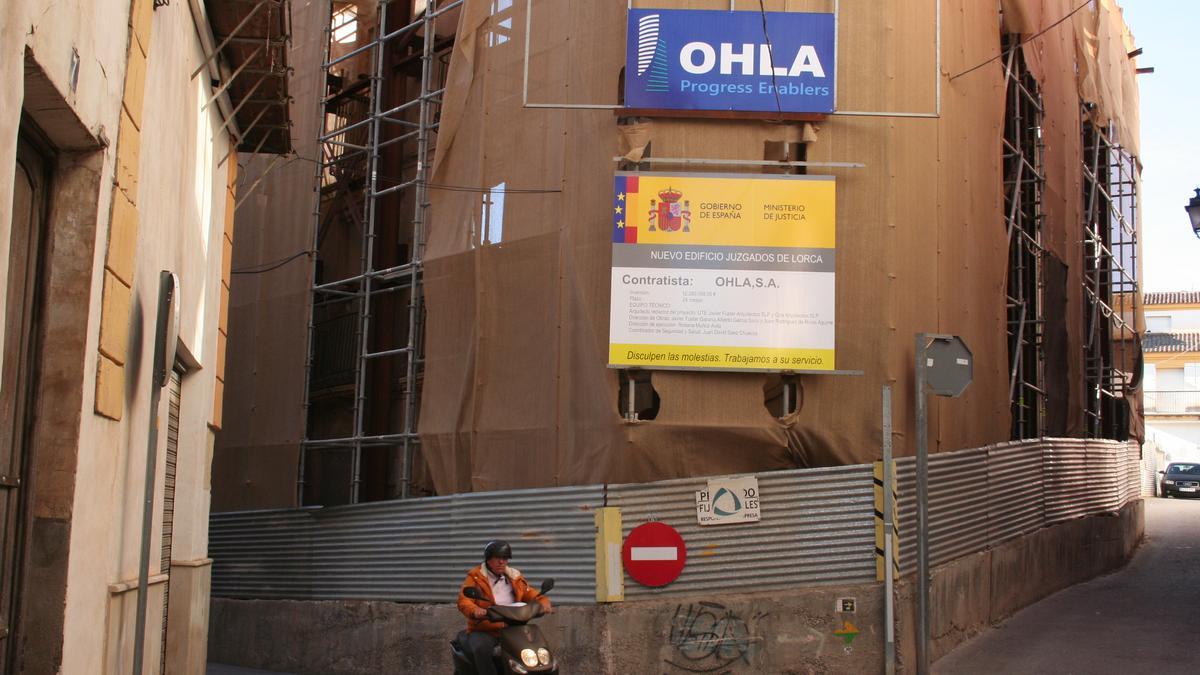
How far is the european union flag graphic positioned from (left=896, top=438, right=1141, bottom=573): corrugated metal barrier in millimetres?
3278

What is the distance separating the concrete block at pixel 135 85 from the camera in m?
7.60

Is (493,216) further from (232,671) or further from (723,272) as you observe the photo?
(232,671)

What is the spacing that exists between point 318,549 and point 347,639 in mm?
1485

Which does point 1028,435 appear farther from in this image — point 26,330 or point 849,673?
point 26,330

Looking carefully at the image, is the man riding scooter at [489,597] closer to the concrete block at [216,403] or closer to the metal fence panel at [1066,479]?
the concrete block at [216,403]

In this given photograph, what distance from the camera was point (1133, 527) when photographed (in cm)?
2053

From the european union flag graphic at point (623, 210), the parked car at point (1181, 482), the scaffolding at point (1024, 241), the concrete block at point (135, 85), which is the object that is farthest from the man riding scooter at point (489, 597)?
the parked car at point (1181, 482)

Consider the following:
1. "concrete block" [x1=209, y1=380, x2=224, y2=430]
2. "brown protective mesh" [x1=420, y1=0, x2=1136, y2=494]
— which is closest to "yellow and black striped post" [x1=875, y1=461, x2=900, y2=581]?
"brown protective mesh" [x1=420, y1=0, x2=1136, y2=494]

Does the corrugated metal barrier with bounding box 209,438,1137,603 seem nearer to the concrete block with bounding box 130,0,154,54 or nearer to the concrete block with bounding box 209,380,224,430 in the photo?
the concrete block with bounding box 209,380,224,430

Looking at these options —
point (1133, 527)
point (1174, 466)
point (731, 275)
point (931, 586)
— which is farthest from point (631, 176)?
point (1174, 466)

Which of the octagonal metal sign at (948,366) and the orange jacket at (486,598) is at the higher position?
the octagonal metal sign at (948,366)

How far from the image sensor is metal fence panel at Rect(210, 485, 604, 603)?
12.4 metres

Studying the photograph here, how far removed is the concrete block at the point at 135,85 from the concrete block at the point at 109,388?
1.48m

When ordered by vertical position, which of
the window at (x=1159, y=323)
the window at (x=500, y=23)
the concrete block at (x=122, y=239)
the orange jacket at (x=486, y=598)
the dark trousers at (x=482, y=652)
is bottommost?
the dark trousers at (x=482, y=652)
